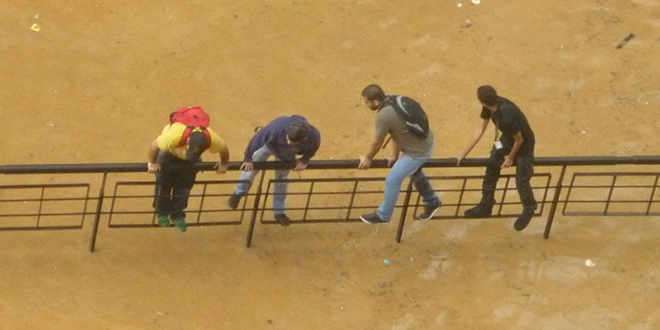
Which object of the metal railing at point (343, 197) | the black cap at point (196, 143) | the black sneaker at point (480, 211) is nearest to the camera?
the black cap at point (196, 143)

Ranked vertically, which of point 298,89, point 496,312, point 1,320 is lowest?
point 1,320

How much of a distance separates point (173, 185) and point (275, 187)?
1.05 meters

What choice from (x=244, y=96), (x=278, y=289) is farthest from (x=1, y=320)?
(x=244, y=96)

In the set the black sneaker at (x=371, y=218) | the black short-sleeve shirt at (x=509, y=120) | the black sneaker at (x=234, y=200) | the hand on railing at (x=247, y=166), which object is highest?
the black short-sleeve shirt at (x=509, y=120)

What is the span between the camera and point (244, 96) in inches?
526

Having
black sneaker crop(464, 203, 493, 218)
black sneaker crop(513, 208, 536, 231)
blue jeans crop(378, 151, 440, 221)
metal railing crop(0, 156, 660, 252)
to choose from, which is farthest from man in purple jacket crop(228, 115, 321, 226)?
black sneaker crop(513, 208, 536, 231)

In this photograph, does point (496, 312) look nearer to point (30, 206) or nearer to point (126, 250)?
point (126, 250)

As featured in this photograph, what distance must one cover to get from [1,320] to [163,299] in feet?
4.81

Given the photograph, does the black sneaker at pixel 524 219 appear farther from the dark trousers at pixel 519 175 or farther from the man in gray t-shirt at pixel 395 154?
the man in gray t-shirt at pixel 395 154

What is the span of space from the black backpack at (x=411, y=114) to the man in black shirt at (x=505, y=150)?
1.76 feet

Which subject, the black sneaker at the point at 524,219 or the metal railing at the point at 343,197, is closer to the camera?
the metal railing at the point at 343,197

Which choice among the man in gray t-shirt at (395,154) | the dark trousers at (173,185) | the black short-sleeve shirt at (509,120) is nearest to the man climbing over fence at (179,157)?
the dark trousers at (173,185)

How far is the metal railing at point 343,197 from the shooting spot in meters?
10.9

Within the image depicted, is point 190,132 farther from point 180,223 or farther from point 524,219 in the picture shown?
point 524,219
